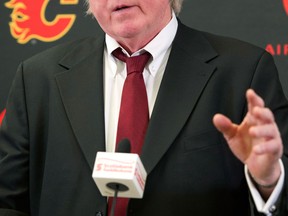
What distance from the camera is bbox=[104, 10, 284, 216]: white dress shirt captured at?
131 cm

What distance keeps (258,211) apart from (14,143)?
0.60 metres

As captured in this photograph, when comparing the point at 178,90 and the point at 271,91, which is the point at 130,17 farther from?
the point at 271,91

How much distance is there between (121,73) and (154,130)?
0.66 ft

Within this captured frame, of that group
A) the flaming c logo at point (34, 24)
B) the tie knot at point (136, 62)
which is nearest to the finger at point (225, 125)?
the tie knot at point (136, 62)

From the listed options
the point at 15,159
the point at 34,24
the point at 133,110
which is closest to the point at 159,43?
the point at 133,110

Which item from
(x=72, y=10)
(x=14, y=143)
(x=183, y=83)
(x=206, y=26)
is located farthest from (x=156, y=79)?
(x=72, y=10)

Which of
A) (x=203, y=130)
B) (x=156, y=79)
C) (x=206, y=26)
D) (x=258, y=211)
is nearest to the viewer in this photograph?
(x=258, y=211)

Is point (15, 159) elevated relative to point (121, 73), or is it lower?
lower

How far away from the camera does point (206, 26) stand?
177 cm

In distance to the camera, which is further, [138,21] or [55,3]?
[55,3]

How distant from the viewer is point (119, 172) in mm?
940

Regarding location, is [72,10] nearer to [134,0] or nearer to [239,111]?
[134,0]

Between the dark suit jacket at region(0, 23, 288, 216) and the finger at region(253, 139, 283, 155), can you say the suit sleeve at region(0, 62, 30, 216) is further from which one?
the finger at region(253, 139, 283, 155)

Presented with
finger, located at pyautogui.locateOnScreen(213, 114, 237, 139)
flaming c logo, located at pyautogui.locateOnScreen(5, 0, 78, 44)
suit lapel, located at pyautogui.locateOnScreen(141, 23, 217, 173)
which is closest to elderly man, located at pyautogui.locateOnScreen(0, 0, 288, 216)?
suit lapel, located at pyautogui.locateOnScreen(141, 23, 217, 173)
